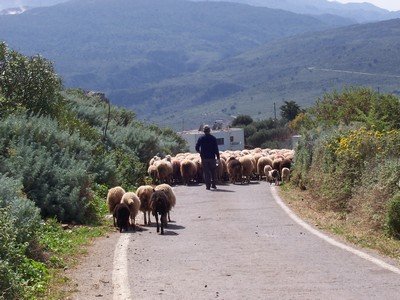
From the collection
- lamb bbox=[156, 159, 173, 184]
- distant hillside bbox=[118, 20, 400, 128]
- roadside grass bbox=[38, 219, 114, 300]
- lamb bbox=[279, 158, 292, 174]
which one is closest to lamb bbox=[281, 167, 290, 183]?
lamb bbox=[279, 158, 292, 174]

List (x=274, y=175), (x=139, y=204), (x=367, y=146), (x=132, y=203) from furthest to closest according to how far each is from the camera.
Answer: (x=274, y=175), (x=367, y=146), (x=139, y=204), (x=132, y=203)

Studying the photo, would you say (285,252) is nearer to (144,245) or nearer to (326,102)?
(144,245)

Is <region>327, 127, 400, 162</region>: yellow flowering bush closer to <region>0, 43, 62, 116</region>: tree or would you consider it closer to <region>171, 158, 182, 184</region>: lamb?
<region>0, 43, 62, 116</region>: tree

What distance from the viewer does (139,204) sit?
1705 centimetres

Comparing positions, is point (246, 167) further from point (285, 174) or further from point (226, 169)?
point (285, 174)

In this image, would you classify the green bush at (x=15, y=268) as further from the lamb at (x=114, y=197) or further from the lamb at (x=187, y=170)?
the lamb at (x=187, y=170)

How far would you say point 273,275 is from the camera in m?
10.5

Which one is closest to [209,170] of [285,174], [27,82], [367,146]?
[285,174]

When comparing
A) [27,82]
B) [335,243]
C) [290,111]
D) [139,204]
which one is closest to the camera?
[335,243]

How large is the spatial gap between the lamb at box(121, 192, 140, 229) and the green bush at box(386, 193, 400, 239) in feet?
17.2

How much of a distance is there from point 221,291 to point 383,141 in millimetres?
9269

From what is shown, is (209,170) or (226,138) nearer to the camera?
(209,170)

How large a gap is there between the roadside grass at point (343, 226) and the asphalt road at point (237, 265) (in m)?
0.52

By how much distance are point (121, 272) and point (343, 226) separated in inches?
236
